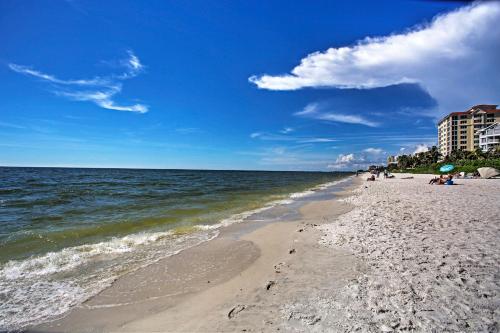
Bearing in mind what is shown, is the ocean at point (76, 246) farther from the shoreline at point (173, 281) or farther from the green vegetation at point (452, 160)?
the green vegetation at point (452, 160)

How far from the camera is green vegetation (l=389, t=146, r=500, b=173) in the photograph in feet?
168

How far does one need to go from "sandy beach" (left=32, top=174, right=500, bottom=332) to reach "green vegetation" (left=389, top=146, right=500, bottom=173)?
5369 centimetres

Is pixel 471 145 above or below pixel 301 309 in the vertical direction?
above

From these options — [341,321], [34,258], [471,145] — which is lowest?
[34,258]

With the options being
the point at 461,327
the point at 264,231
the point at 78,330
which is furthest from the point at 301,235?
the point at 78,330

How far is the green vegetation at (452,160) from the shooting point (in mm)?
51156

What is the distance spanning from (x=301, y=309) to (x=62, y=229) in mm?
12125

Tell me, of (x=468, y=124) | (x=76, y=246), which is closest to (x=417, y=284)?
(x=76, y=246)

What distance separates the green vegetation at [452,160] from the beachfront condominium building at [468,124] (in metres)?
21.7

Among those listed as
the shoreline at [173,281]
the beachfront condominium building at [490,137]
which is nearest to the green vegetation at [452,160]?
the beachfront condominium building at [490,137]

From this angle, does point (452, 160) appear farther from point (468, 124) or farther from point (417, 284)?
point (417, 284)

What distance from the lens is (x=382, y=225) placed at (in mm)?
10438

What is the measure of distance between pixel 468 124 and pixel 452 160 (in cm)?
5325

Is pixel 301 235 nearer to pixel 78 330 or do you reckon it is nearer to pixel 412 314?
pixel 412 314
